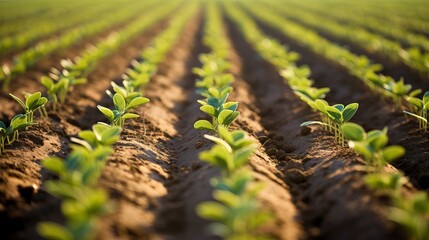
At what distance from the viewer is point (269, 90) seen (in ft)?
26.8

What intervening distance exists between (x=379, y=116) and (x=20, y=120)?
4839 millimetres

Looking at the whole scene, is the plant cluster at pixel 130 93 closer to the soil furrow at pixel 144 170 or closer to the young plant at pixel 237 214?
the soil furrow at pixel 144 170

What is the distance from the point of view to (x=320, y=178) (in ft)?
13.1

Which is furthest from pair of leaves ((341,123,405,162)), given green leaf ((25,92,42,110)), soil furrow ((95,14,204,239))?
green leaf ((25,92,42,110))

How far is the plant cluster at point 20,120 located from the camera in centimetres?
428

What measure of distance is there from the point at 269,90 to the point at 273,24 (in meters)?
12.4

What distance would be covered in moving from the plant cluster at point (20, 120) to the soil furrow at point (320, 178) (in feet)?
8.83

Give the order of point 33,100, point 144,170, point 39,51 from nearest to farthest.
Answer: point 144,170 < point 33,100 < point 39,51

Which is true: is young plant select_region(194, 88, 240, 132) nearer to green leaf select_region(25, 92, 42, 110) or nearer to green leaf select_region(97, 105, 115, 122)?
green leaf select_region(97, 105, 115, 122)

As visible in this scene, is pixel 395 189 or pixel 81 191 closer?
pixel 81 191

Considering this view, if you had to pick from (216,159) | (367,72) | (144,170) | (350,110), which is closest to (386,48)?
(367,72)

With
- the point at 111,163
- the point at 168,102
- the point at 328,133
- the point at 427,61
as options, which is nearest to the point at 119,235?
the point at 111,163

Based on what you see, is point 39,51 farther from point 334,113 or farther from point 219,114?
point 334,113

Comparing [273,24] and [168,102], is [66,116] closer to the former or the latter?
[168,102]
